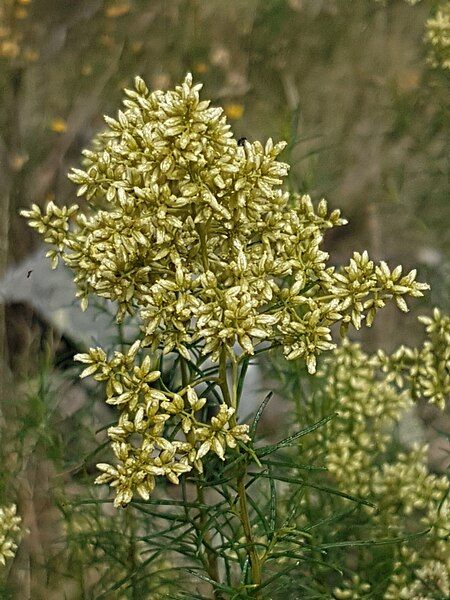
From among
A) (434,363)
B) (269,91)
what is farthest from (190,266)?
(269,91)

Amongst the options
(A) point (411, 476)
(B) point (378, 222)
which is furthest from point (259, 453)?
(B) point (378, 222)

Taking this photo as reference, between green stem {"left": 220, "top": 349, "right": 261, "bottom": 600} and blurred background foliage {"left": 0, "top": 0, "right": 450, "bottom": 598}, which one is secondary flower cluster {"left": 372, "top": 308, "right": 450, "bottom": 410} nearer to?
green stem {"left": 220, "top": 349, "right": 261, "bottom": 600}

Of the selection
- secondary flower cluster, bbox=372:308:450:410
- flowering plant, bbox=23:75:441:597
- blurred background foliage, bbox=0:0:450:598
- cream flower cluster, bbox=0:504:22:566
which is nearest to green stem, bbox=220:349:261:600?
flowering plant, bbox=23:75:441:597

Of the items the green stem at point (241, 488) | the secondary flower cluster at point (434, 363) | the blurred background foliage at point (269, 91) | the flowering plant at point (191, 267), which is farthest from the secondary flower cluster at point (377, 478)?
the blurred background foliage at point (269, 91)

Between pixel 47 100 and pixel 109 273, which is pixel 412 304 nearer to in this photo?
pixel 47 100

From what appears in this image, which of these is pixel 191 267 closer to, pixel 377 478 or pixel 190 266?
pixel 190 266

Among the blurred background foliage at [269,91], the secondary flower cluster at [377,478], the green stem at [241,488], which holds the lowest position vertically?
the green stem at [241,488]

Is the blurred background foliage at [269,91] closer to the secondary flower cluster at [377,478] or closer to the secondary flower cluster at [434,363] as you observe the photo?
the secondary flower cluster at [377,478]
